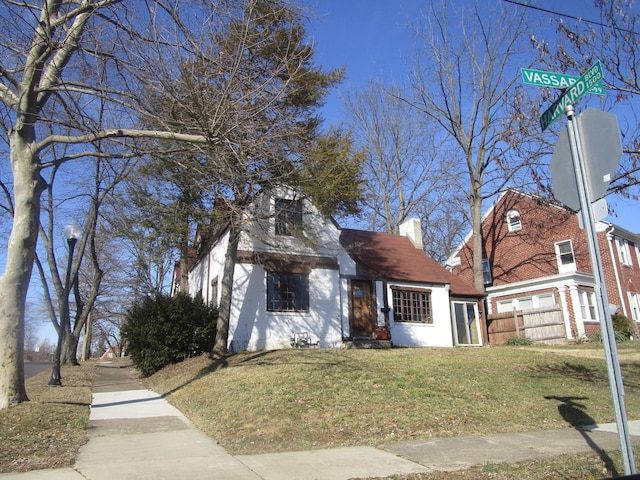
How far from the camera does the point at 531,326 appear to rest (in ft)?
75.9

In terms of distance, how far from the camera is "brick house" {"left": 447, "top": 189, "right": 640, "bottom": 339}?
25.3m

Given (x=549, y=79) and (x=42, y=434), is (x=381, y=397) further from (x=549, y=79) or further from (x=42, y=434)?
(x=549, y=79)

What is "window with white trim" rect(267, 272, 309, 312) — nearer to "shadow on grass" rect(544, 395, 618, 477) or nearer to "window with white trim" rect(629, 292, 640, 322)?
"shadow on grass" rect(544, 395, 618, 477)

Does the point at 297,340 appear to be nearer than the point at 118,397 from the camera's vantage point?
No

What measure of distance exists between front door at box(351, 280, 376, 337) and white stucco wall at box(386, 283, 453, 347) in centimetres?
86

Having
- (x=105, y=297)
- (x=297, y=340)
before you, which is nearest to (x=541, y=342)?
(x=297, y=340)

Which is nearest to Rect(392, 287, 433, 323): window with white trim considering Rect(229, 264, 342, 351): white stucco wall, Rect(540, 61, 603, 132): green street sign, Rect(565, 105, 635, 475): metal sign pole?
Rect(229, 264, 342, 351): white stucco wall

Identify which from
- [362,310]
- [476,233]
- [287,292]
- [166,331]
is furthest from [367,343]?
[476,233]

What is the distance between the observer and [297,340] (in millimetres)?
17609

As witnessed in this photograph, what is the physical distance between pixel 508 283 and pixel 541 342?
673 cm

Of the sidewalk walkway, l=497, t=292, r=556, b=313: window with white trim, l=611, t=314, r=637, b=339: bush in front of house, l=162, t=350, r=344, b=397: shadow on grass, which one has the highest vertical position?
l=497, t=292, r=556, b=313: window with white trim

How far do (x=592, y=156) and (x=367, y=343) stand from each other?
14.6 m

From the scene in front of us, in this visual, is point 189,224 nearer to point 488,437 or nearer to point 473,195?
point 488,437

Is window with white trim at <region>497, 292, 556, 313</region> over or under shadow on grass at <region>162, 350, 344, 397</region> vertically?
over
